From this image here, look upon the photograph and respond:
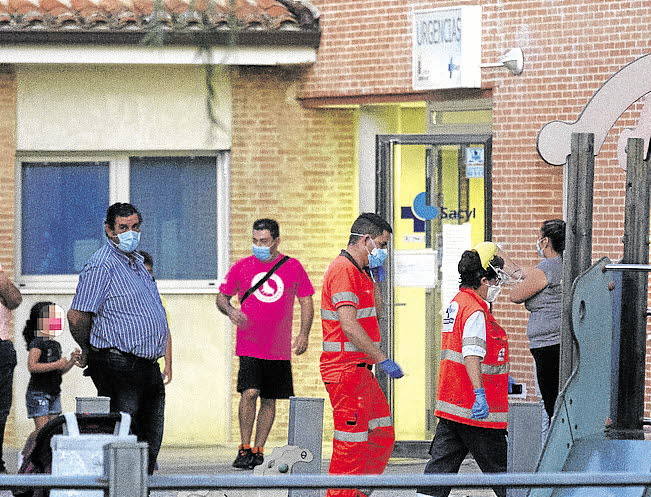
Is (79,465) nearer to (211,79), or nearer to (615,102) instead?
(211,79)

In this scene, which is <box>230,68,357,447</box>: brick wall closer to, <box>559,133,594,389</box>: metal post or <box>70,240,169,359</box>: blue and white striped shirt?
<box>70,240,169,359</box>: blue and white striped shirt

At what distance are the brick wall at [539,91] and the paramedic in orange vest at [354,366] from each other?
4.14 meters

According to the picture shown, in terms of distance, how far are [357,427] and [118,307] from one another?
1577mm

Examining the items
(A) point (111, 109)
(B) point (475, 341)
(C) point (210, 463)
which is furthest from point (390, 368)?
(A) point (111, 109)

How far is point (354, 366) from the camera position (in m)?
9.43

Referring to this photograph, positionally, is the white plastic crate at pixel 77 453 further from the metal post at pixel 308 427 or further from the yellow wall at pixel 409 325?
the yellow wall at pixel 409 325

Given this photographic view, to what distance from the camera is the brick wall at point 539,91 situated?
1329cm

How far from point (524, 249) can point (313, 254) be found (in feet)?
6.82

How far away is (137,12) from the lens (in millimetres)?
14344

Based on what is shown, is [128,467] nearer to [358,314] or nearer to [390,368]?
[358,314]

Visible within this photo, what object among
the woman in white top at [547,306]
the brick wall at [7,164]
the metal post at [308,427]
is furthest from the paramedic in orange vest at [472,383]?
the brick wall at [7,164]

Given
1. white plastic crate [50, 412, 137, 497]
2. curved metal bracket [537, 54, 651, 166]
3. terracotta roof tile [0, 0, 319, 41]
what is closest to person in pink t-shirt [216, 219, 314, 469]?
terracotta roof tile [0, 0, 319, 41]

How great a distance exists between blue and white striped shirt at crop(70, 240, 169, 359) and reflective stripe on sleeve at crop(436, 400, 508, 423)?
1.72m

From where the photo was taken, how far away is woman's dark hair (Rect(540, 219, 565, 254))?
37.4ft
